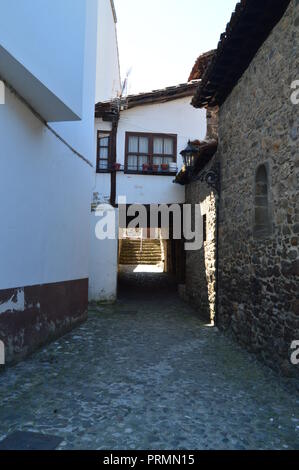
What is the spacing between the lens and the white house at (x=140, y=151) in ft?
37.0

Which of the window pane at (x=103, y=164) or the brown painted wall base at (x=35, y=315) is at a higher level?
the window pane at (x=103, y=164)

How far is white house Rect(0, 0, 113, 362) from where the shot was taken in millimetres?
4316

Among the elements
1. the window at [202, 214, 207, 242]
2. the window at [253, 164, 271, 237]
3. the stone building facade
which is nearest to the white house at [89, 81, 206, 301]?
the window at [202, 214, 207, 242]

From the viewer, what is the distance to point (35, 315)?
5.62m

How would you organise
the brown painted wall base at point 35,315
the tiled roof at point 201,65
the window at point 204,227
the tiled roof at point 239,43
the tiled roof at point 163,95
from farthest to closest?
the tiled roof at point 163,95 < the tiled roof at point 201,65 < the window at point 204,227 < the tiled roof at point 239,43 < the brown painted wall base at point 35,315

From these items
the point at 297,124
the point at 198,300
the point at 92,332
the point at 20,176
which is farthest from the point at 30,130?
the point at 198,300

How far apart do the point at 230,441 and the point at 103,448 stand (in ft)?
3.37

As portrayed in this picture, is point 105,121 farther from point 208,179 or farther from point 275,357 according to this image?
point 275,357

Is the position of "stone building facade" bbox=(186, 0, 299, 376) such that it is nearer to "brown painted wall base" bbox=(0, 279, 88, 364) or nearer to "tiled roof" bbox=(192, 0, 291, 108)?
"tiled roof" bbox=(192, 0, 291, 108)

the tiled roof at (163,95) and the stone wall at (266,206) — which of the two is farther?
the tiled roof at (163,95)

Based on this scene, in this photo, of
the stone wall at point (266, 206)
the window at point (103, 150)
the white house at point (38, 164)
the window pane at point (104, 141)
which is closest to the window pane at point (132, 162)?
the window at point (103, 150)

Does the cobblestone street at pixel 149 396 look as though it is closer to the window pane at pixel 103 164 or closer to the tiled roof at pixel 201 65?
the window pane at pixel 103 164

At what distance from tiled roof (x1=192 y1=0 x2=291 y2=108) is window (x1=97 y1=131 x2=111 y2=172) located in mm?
4181

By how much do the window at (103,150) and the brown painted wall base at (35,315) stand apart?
16.0ft
